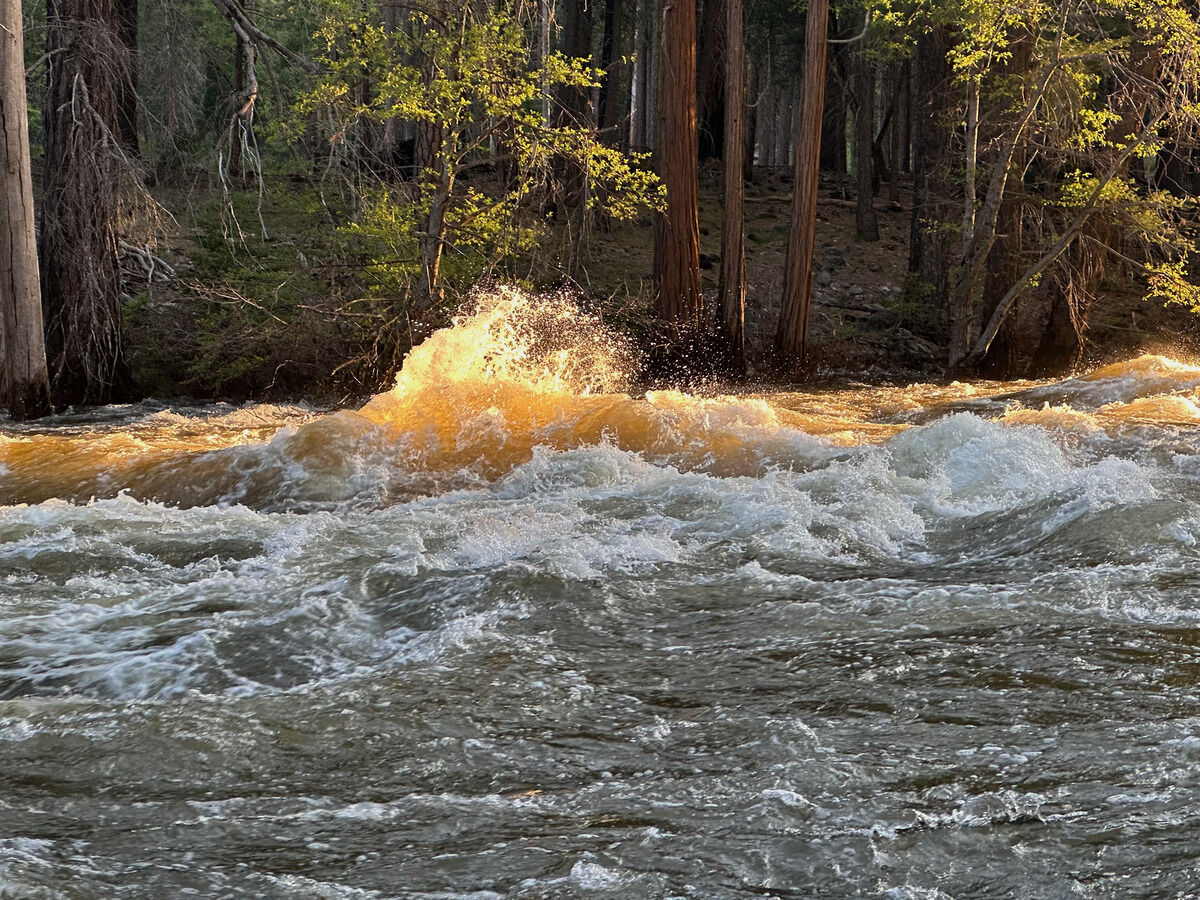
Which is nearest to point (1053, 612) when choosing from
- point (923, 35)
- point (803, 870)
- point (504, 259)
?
point (803, 870)

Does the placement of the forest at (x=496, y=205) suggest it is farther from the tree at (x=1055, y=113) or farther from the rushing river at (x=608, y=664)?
the rushing river at (x=608, y=664)

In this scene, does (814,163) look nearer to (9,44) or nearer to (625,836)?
(9,44)

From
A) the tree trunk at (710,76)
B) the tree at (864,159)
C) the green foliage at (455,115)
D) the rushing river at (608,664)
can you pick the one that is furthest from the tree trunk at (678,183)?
the tree at (864,159)

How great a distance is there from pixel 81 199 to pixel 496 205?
4591 millimetres

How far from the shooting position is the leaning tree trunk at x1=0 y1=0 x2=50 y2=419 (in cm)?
1235

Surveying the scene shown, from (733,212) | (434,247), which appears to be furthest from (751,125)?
(434,247)

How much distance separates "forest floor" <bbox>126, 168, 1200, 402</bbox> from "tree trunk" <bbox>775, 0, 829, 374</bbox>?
0.53 meters

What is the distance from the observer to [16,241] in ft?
40.8

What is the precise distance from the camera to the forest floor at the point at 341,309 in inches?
555

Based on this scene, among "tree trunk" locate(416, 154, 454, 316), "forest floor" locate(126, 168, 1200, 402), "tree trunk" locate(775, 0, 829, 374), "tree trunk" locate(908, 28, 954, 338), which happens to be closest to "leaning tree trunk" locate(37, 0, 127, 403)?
"forest floor" locate(126, 168, 1200, 402)

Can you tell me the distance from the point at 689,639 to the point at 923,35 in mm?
18499

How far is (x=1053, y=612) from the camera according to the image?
17.8ft

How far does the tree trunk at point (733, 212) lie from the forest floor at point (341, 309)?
65 centimetres

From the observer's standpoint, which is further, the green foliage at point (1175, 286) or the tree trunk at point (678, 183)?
the tree trunk at point (678, 183)
